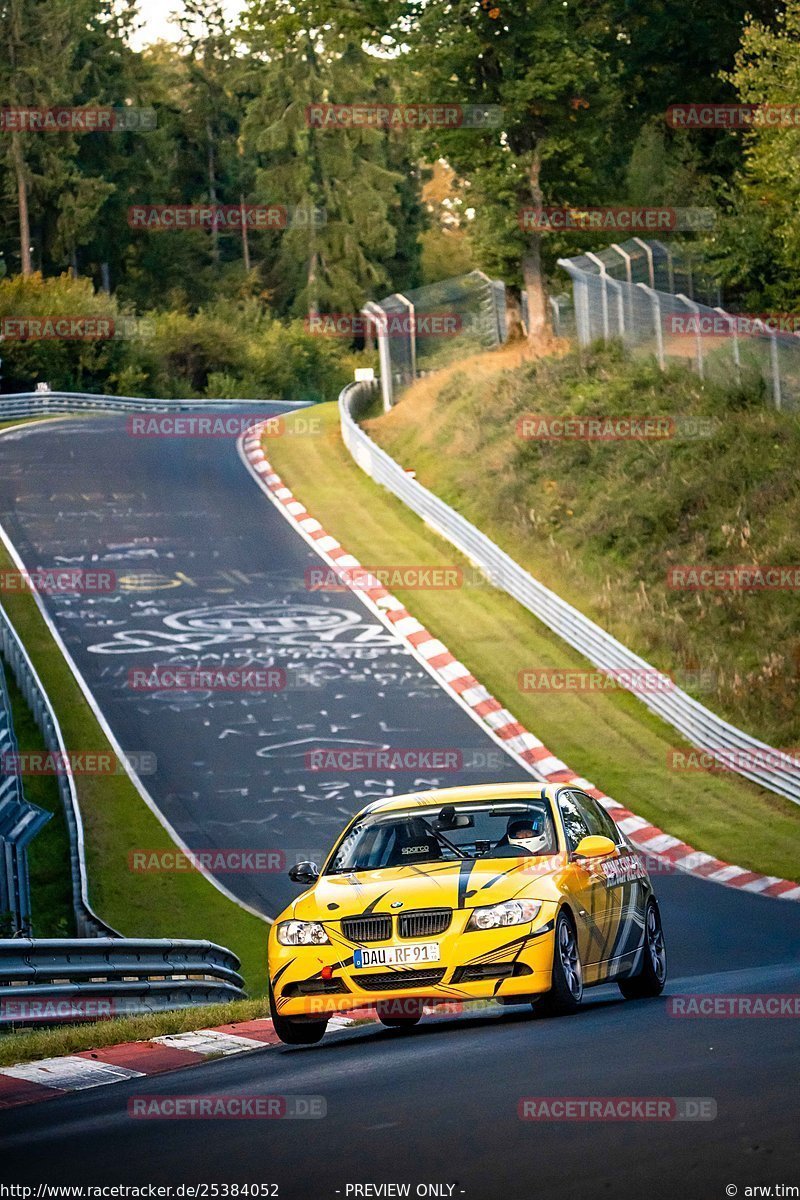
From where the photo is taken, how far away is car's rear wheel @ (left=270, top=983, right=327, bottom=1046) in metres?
10.3

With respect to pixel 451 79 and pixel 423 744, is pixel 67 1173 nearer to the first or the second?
pixel 423 744

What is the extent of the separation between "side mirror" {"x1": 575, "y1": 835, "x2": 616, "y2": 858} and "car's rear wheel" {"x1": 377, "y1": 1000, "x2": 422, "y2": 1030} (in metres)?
1.31

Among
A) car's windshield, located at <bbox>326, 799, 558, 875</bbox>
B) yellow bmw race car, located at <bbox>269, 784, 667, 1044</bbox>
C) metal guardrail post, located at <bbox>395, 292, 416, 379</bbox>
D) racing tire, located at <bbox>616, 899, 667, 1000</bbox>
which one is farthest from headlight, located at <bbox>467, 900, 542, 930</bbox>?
metal guardrail post, located at <bbox>395, 292, 416, 379</bbox>

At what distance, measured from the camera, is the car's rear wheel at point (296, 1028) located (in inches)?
404

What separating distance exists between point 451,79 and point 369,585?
17.1m

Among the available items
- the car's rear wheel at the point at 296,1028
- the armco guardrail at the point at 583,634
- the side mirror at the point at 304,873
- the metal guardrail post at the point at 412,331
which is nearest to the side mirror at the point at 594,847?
the side mirror at the point at 304,873

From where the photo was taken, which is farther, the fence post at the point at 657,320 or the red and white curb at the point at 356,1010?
the fence post at the point at 657,320

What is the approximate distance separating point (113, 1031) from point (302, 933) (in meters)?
1.48

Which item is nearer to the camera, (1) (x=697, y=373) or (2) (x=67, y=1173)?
(2) (x=67, y=1173)

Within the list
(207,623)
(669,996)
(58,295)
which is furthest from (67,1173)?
(58,295)

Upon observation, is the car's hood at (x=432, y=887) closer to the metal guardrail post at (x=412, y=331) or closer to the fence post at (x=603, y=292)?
the fence post at (x=603, y=292)

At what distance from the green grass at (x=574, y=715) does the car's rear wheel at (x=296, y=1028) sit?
37.8ft

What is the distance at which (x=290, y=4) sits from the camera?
46.7 m

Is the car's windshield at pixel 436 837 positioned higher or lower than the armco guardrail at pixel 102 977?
higher
